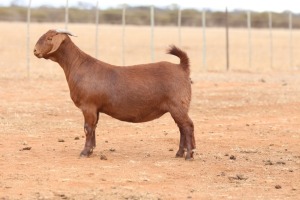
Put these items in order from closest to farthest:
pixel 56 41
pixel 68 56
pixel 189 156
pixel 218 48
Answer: pixel 189 156 → pixel 56 41 → pixel 68 56 → pixel 218 48

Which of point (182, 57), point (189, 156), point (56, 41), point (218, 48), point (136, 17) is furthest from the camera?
point (136, 17)

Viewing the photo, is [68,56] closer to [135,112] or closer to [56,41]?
[56,41]

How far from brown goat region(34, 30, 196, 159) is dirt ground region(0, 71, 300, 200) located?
1.83 feet

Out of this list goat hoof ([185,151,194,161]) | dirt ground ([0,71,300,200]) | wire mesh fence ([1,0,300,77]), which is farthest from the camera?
wire mesh fence ([1,0,300,77])

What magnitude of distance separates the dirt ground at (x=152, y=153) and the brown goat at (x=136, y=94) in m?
0.56

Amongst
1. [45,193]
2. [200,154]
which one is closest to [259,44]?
[200,154]

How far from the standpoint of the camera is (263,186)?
10141 mm

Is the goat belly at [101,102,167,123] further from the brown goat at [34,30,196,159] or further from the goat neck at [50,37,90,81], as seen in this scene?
the goat neck at [50,37,90,81]

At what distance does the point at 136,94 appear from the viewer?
39.3 feet

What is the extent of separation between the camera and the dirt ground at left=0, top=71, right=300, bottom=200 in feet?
32.1

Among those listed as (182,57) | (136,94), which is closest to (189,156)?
(136,94)

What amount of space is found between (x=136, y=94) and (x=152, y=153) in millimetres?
1112

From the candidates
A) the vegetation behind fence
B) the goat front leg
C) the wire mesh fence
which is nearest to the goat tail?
the goat front leg

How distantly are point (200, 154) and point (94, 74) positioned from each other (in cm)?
205
